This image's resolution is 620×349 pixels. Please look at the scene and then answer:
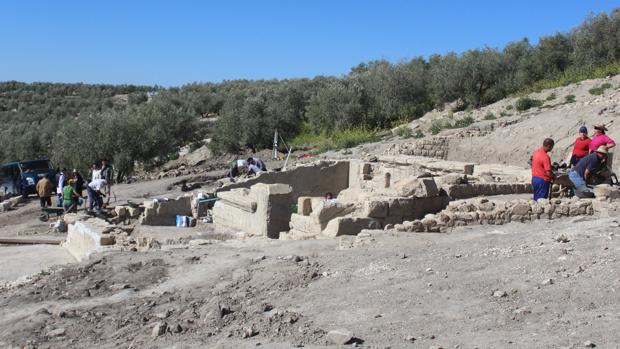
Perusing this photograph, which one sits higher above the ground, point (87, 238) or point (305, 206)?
point (305, 206)

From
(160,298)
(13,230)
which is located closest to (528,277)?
(160,298)

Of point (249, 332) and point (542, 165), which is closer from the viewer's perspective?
point (249, 332)

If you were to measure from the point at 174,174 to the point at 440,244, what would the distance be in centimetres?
1900

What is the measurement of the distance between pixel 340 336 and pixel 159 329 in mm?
1876

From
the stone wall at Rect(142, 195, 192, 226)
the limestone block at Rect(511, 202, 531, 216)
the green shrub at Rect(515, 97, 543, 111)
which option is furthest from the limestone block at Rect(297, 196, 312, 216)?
the green shrub at Rect(515, 97, 543, 111)

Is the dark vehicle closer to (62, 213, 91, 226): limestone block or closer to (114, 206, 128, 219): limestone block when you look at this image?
(62, 213, 91, 226): limestone block

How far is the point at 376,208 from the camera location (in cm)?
937

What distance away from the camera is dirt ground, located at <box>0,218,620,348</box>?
5.18 meters

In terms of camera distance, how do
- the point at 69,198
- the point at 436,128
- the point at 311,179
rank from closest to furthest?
the point at 69,198
the point at 311,179
the point at 436,128

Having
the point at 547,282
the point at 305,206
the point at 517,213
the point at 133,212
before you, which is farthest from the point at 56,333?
the point at 133,212

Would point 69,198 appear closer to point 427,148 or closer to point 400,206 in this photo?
point 400,206

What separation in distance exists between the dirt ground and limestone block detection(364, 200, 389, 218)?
89 centimetres

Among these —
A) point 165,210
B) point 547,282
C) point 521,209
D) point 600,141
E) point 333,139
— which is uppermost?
point 333,139

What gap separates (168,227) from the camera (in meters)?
12.4
